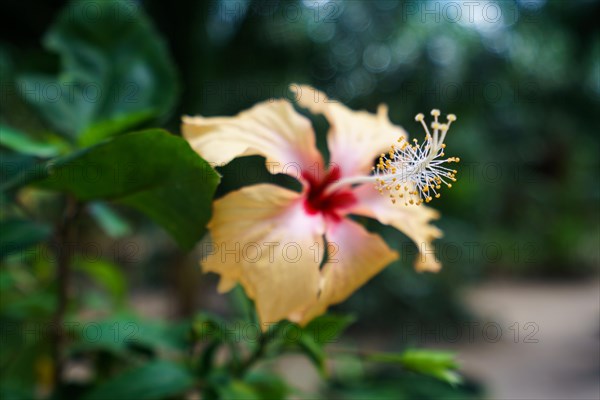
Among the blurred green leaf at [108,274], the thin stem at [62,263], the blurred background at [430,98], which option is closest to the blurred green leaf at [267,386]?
the thin stem at [62,263]

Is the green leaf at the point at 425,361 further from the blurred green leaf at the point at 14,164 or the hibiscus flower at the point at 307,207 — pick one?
the blurred green leaf at the point at 14,164

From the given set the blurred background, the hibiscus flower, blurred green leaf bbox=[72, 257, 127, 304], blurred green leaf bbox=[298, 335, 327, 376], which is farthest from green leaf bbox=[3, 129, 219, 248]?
the blurred background

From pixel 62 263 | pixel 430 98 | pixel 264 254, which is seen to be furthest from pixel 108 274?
pixel 430 98

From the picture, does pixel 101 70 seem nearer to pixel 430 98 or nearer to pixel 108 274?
pixel 108 274

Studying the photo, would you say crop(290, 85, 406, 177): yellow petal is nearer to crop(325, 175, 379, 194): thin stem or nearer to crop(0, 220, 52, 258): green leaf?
crop(325, 175, 379, 194): thin stem

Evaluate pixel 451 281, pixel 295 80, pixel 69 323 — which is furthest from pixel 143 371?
pixel 451 281

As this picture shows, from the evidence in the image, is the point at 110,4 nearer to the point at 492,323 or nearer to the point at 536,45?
the point at 536,45

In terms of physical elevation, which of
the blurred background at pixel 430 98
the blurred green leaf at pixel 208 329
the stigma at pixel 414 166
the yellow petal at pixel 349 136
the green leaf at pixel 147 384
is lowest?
the green leaf at pixel 147 384
